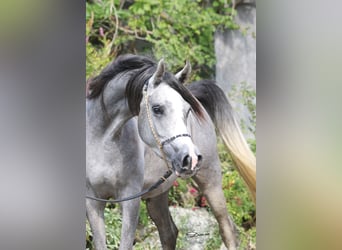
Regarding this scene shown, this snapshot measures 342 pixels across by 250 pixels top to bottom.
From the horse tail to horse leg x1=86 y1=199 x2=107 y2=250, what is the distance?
2.62 feet

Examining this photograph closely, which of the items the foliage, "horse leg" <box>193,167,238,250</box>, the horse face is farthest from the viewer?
"horse leg" <box>193,167,238,250</box>

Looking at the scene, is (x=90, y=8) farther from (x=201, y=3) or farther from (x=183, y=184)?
(x=183, y=184)

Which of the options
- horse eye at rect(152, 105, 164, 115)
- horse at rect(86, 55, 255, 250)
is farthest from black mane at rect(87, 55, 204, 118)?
horse eye at rect(152, 105, 164, 115)

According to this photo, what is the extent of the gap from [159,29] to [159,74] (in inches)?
12.0

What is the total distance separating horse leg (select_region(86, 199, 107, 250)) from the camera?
3805 mm

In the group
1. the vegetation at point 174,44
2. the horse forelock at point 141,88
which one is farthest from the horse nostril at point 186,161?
the horse forelock at point 141,88

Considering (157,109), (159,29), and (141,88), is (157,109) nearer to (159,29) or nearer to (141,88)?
(141,88)

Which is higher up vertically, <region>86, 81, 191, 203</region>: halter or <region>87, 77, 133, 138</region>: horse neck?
<region>87, 77, 133, 138</region>: horse neck

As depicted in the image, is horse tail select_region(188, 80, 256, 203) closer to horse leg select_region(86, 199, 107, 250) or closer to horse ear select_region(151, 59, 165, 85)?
horse ear select_region(151, 59, 165, 85)

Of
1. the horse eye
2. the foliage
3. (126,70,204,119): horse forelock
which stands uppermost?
the foliage

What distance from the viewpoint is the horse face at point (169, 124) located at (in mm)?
3684

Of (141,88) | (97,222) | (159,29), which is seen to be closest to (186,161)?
(141,88)
